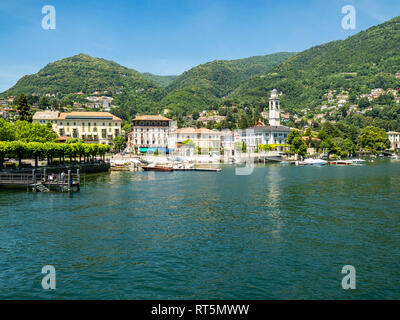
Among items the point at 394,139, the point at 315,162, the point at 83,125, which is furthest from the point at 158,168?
the point at 394,139

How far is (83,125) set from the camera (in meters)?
A: 134

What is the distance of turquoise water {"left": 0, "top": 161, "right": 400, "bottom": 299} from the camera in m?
16.7

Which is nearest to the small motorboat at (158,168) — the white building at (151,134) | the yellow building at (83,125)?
the white building at (151,134)

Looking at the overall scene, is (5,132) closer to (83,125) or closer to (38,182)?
(38,182)

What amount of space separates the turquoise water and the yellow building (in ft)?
316

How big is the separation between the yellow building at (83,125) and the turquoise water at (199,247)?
96.3 metres

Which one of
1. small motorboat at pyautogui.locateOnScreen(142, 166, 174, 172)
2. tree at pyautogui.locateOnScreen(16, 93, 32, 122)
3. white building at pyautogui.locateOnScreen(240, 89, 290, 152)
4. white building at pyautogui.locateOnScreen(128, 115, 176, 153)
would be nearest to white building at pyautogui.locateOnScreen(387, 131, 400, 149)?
white building at pyautogui.locateOnScreen(240, 89, 290, 152)

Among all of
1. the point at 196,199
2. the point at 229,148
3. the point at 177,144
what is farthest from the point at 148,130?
the point at 196,199

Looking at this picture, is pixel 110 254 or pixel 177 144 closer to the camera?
pixel 110 254

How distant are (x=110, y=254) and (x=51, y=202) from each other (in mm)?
20908

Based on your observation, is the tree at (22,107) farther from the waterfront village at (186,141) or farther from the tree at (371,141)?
the tree at (371,141)

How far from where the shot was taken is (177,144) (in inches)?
5551

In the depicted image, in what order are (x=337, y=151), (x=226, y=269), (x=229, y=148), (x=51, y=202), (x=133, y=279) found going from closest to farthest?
(x=133, y=279) < (x=226, y=269) < (x=51, y=202) < (x=337, y=151) < (x=229, y=148)
